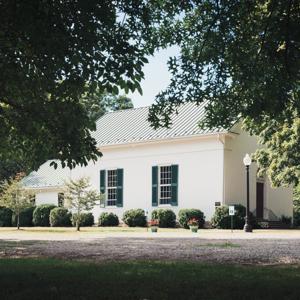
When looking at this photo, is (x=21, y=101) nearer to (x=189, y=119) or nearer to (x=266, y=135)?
(x=266, y=135)

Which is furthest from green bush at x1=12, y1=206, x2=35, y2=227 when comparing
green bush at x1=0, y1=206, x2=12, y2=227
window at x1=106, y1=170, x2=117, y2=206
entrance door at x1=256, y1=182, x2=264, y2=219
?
entrance door at x1=256, y1=182, x2=264, y2=219

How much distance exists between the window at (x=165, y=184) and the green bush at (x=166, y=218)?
4.81 feet

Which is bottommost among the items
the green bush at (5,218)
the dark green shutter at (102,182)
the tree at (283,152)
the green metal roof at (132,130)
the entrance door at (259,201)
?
the green bush at (5,218)

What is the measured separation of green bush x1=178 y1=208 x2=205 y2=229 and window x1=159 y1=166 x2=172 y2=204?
2.25 meters

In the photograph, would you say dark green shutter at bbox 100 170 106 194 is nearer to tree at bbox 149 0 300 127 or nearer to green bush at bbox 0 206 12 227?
green bush at bbox 0 206 12 227

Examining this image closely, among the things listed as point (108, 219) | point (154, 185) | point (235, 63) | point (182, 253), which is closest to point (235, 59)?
point (235, 63)

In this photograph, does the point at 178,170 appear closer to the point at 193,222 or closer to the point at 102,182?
the point at 193,222

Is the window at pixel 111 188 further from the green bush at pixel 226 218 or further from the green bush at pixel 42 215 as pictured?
the green bush at pixel 226 218

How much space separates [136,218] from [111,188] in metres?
A: 4.08

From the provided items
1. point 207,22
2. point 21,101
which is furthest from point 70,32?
point 207,22

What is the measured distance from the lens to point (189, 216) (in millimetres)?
28906

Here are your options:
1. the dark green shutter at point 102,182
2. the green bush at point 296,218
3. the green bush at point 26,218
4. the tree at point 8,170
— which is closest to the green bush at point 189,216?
the dark green shutter at point 102,182

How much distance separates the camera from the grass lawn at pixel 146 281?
22.1ft

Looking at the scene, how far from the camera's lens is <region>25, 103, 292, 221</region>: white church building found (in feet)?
97.5
